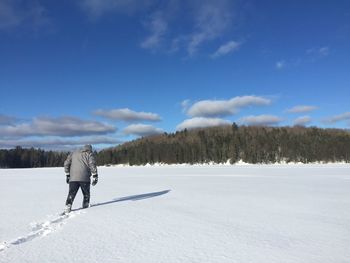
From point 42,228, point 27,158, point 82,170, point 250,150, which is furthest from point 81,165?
point 27,158

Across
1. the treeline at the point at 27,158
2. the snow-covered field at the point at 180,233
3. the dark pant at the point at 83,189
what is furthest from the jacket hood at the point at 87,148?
the treeline at the point at 27,158

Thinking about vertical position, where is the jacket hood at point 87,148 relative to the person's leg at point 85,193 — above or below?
above

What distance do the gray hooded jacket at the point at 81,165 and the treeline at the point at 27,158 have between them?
138980 mm

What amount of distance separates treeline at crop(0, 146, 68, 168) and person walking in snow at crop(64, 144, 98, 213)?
13902 centimetres

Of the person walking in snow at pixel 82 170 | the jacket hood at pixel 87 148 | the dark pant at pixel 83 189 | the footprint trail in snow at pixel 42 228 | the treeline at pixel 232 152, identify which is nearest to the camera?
the footprint trail in snow at pixel 42 228

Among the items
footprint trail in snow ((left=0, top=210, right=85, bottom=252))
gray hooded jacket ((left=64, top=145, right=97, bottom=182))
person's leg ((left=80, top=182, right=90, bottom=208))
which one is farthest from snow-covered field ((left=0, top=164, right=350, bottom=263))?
gray hooded jacket ((left=64, top=145, right=97, bottom=182))

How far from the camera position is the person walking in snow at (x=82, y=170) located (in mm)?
10297

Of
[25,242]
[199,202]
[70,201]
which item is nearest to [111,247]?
[25,242]

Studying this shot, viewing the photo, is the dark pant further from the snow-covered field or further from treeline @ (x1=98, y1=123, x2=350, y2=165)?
treeline @ (x1=98, y1=123, x2=350, y2=165)

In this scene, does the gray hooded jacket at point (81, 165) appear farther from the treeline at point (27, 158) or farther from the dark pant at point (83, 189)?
the treeline at point (27, 158)

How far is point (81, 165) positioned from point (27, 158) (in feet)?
464

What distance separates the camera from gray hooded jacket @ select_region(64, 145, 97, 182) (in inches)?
409

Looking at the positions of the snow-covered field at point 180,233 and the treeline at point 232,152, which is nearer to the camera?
the snow-covered field at point 180,233

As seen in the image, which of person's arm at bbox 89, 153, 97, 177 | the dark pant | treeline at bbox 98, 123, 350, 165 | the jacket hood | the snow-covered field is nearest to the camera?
the snow-covered field
